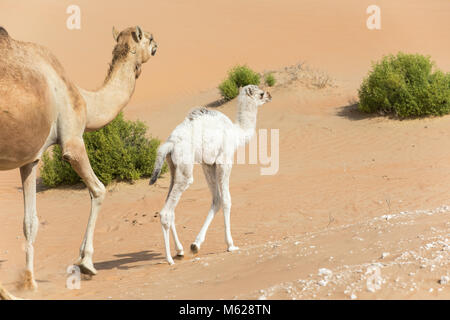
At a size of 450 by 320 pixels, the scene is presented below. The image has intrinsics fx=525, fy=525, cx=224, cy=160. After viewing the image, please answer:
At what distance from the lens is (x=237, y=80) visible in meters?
22.7

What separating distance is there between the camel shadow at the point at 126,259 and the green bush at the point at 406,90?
11.1 meters

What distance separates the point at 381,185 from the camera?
445 inches

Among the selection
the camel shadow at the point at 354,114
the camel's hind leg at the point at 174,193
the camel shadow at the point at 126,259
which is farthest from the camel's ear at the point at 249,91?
the camel shadow at the point at 354,114

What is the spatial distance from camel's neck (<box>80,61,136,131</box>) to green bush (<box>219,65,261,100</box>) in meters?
15.9

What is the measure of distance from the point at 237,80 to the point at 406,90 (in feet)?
27.0

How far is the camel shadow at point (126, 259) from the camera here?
24.6ft

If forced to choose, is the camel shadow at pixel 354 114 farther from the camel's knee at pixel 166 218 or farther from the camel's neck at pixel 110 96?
the camel's neck at pixel 110 96

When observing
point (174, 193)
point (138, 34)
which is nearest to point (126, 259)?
point (174, 193)

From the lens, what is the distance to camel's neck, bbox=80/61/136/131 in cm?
628

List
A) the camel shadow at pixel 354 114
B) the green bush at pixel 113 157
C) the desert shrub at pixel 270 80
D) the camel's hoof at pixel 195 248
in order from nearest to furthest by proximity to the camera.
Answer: the camel's hoof at pixel 195 248 → the green bush at pixel 113 157 → the camel shadow at pixel 354 114 → the desert shrub at pixel 270 80

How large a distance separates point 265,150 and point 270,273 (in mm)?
11573

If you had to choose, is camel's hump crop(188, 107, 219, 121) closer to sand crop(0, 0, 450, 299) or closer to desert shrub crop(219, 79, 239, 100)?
sand crop(0, 0, 450, 299)

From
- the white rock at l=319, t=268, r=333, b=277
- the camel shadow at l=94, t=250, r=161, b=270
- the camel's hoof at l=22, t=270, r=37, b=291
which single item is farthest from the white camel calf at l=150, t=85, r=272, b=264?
the white rock at l=319, t=268, r=333, b=277

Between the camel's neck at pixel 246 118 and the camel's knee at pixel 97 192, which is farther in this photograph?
the camel's neck at pixel 246 118
